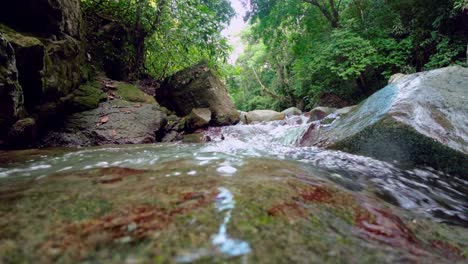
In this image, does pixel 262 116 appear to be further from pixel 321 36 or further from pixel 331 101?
pixel 321 36

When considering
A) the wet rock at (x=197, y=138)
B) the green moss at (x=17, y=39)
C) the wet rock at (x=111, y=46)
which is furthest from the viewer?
the wet rock at (x=111, y=46)

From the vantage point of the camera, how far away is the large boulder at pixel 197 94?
282 inches

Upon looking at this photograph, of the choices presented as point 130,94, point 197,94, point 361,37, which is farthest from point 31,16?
point 361,37

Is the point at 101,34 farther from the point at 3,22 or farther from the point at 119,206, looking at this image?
the point at 119,206

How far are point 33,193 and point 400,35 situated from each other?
38.4 ft

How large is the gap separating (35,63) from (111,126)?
Answer: 1.65 m

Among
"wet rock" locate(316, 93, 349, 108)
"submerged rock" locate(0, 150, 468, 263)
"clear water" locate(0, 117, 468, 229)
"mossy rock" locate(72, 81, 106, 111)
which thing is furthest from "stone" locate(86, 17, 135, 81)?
"wet rock" locate(316, 93, 349, 108)

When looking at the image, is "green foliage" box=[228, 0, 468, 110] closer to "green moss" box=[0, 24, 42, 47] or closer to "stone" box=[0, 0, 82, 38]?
"stone" box=[0, 0, 82, 38]

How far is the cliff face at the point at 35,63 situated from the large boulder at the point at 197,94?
2655mm

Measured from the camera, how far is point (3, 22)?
11.0ft

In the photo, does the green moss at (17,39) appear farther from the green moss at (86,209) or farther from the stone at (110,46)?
the stone at (110,46)

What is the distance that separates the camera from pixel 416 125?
106 inches

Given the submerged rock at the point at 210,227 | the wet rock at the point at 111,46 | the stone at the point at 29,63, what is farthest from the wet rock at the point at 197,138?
the submerged rock at the point at 210,227

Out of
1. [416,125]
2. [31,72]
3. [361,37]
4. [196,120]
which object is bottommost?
[196,120]
